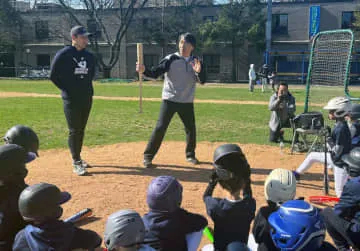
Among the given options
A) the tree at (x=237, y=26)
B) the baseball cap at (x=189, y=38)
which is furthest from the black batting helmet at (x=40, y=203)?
the tree at (x=237, y=26)

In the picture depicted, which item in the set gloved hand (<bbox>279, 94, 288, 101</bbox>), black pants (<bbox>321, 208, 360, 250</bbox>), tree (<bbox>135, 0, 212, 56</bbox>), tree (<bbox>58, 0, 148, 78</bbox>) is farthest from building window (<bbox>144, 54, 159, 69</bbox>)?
black pants (<bbox>321, 208, 360, 250</bbox>)

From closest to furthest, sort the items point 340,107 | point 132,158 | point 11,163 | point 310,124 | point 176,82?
1. point 11,163
2. point 340,107
3. point 176,82
4. point 132,158
5. point 310,124

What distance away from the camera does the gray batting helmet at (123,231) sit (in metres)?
2.39

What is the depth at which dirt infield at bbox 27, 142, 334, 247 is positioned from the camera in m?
5.07

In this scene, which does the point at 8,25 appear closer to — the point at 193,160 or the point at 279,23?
the point at 279,23

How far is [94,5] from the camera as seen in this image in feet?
155

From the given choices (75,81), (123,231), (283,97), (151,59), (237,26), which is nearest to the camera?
(123,231)

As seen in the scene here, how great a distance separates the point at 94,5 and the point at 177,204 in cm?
4792

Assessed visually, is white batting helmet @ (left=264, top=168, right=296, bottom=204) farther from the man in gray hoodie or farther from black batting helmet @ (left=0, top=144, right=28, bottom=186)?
the man in gray hoodie

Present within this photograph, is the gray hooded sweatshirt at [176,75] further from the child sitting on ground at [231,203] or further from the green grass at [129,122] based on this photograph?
the child sitting on ground at [231,203]

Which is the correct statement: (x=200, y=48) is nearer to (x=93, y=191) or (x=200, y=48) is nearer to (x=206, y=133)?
(x=206, y=133)

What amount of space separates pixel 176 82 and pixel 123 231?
4.53 meters

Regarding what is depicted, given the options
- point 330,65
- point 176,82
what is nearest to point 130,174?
point 176,82

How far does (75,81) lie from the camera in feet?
20.6
